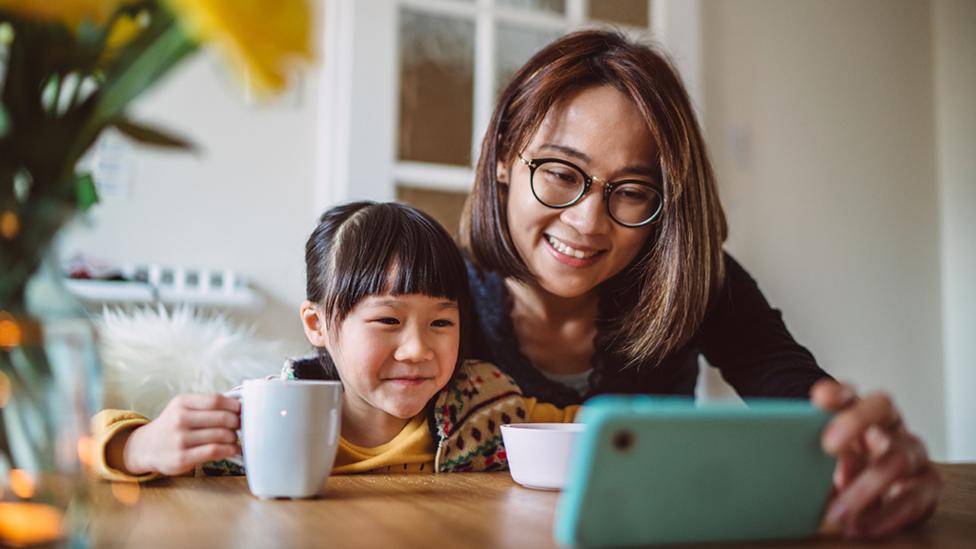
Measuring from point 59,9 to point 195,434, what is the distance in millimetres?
443

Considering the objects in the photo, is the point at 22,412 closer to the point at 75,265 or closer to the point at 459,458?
the point at 459,458

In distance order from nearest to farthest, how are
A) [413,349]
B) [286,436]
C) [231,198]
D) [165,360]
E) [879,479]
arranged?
[879,479]
[286,436]
[413,349]
[165,360]
[231,198]

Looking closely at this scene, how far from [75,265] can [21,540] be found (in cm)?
161

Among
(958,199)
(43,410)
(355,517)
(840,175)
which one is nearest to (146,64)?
(43,410)

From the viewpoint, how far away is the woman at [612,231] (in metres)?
1.17

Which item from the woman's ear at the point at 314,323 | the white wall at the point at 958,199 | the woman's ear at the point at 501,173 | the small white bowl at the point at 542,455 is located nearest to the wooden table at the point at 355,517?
the small white bowl at the point at 542,455

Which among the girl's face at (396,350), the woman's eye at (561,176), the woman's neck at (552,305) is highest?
the woman's eye at (561,176)

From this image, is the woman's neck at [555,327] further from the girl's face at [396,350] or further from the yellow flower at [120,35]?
the yellow flower at [120,35]

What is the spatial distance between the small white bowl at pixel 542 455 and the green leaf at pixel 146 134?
1.50ft

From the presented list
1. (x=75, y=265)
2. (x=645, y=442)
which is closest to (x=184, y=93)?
(x=75, y=265)

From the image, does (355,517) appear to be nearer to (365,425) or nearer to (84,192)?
(84,192)

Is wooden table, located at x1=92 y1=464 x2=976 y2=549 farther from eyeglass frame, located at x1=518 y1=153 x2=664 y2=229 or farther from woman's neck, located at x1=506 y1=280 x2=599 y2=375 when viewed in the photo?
woman's neck, located at x1=506 y1=280 x2=599 y2=375

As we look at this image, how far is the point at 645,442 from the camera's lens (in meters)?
0.46

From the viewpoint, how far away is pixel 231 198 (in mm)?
2168
